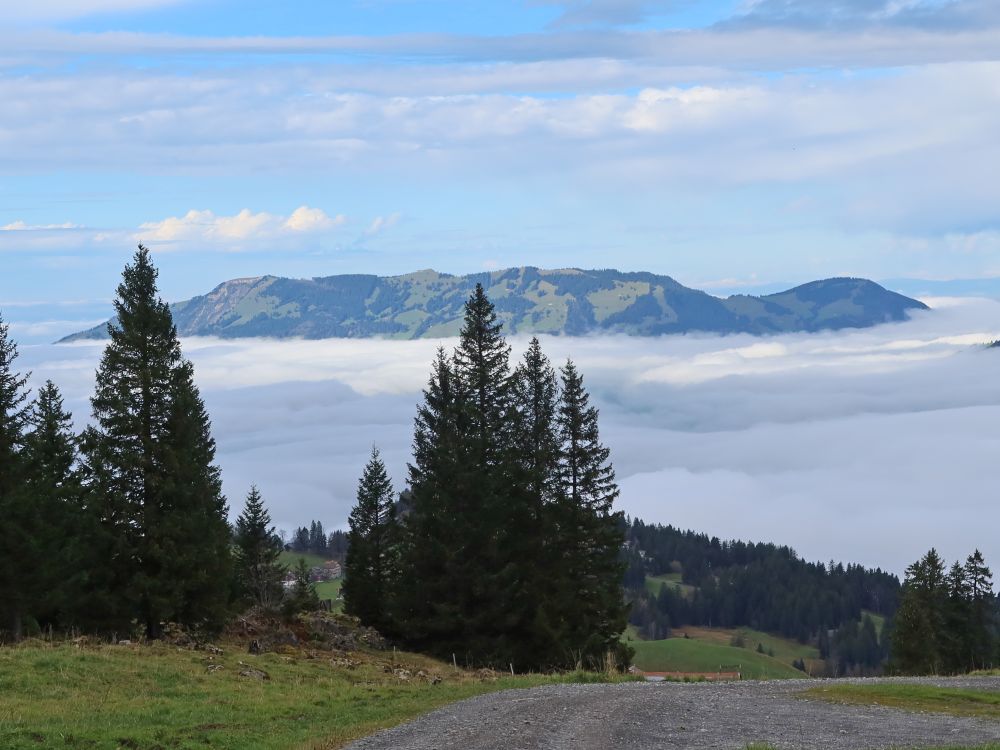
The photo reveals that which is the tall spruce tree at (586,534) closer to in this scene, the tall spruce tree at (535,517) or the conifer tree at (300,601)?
the tall spruce tree at (535,517)

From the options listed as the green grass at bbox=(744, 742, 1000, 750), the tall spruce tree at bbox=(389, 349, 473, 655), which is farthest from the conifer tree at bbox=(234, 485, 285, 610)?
the green grass at bbox=(744, 742, 1000, 750)

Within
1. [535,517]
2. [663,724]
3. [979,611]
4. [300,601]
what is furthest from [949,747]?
[979,611]

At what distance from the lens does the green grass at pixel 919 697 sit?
75.6ft

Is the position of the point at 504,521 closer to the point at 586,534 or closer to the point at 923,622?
the point at 586,534

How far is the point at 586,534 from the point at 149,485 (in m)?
21.7

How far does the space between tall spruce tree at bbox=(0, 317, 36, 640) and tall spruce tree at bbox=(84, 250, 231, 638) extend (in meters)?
2.42

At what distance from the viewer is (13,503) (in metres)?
36.9

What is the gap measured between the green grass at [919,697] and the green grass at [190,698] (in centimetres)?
730

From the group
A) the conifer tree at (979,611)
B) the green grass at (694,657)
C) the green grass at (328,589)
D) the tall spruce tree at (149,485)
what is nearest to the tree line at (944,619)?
the conifer tree at (979,611)

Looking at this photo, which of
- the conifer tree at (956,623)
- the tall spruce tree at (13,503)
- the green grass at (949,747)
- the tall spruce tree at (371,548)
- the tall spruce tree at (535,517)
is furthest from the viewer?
the conifer tree at (956,623)

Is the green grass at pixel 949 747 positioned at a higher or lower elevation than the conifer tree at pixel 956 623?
higher

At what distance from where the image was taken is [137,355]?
40188 mm

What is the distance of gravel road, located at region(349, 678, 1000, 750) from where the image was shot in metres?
19.1

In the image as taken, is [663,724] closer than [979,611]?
Yes
